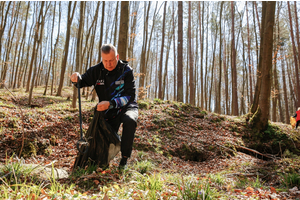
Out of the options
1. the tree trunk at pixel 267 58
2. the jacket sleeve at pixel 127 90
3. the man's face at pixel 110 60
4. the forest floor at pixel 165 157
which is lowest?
the forest floor at pixel 165 157

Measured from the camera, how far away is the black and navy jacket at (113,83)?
2.84 meters

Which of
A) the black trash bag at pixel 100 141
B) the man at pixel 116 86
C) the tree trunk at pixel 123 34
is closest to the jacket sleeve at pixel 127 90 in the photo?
the man at pixel 116 86

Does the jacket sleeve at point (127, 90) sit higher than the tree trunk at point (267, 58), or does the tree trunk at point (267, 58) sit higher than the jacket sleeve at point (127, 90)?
the tree trunk at point (267, 58)

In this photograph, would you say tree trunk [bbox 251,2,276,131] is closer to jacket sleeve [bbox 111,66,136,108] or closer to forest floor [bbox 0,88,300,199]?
forest floor [bbox 0,88,300,199]

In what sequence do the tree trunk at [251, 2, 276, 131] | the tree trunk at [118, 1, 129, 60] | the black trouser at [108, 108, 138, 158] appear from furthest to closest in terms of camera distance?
1. the tree trunk at [251, 2, 276, 131]
2. the tree trunk at [118, 1, 129, 60]
3. the black trouser at [108, 108, 138, 158]

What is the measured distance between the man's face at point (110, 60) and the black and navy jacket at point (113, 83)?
9cm

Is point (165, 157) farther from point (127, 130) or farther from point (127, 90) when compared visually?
point (127, 90)

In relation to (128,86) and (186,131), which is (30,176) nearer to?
(128,86)

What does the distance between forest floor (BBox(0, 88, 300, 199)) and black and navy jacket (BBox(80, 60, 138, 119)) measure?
3.47 ft

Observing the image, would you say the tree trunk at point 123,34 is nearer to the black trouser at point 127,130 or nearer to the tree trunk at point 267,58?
the black trouser at point 127,130

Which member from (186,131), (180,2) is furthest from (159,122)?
(180,2)

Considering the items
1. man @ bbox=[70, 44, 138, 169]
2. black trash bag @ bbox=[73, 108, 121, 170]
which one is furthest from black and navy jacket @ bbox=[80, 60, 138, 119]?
black trash bag @ bbox=[73, 108, 121, 170]

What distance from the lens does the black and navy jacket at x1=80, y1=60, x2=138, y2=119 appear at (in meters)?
2.84

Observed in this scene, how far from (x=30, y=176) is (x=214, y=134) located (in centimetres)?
579
